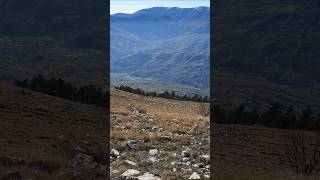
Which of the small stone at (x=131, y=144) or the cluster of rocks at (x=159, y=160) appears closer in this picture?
the cluster of rocks at (x=159, y=160)

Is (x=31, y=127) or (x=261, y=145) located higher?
(x=31, y=127)

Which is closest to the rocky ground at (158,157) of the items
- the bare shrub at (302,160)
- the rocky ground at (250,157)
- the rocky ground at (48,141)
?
the rocky ground at (48,141)

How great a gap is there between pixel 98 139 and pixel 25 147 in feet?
21.1

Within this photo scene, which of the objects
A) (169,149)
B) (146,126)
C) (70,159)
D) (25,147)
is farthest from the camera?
(146,126)

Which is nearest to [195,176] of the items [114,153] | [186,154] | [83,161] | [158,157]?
[83,161]

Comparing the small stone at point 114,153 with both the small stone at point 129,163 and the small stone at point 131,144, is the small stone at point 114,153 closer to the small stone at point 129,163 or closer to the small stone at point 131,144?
the small stone at point 129,163

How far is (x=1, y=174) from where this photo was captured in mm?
16156

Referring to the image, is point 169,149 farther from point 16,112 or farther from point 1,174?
point 16,112

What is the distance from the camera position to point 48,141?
25.2m

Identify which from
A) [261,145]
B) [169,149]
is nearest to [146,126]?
[261,145]

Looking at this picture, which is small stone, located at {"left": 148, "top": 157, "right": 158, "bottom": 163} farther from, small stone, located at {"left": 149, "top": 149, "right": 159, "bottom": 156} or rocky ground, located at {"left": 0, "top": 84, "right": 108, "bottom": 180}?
rocky ground, located at {"left": 0, "top": 84, "right": 108, "bottom": 180}

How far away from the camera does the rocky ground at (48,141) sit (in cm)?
1758

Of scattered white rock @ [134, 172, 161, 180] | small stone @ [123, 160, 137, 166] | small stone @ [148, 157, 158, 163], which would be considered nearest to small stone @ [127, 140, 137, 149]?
small stone @ [148, 157, 158, 163]

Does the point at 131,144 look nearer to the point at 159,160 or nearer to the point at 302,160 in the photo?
the point at 159,160
